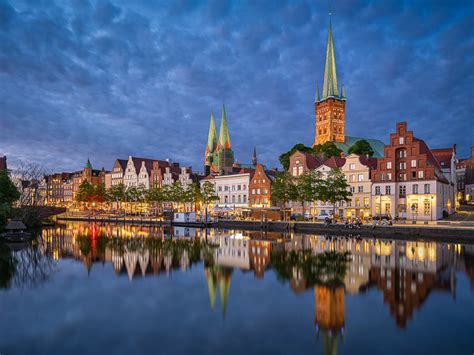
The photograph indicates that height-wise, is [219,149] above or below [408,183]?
above

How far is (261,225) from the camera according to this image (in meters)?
71.6

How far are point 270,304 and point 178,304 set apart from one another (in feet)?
15.1

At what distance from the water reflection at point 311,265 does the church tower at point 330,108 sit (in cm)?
11544

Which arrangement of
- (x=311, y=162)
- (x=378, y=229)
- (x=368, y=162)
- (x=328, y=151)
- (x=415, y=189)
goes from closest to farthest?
1. (x=378, y=229)
2. (x=415, y=189)
3. (x=368, y=162)
4. (x=311, y=162)
5. (x=328, y=151)

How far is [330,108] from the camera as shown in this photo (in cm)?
15875

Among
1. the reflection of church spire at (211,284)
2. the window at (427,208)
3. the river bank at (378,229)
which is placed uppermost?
the window at (427,208)

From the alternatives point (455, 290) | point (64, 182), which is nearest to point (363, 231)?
point (455, 290)

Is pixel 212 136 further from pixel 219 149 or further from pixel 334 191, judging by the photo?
pixel 334 191

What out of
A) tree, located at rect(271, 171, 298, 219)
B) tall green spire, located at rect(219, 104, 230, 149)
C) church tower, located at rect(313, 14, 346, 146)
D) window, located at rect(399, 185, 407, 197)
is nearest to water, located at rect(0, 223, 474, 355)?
window, located at rect(399, 185, 407, 197)

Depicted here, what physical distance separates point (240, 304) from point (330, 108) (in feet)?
480

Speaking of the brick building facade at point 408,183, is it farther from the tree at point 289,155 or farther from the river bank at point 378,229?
the tree at point 289,155

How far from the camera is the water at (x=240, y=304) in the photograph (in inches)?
594

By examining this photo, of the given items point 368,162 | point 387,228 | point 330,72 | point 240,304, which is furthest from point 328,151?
point 240,304

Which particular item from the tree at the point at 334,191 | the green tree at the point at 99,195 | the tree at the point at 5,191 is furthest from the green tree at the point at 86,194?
the tree at the point at 334,191
